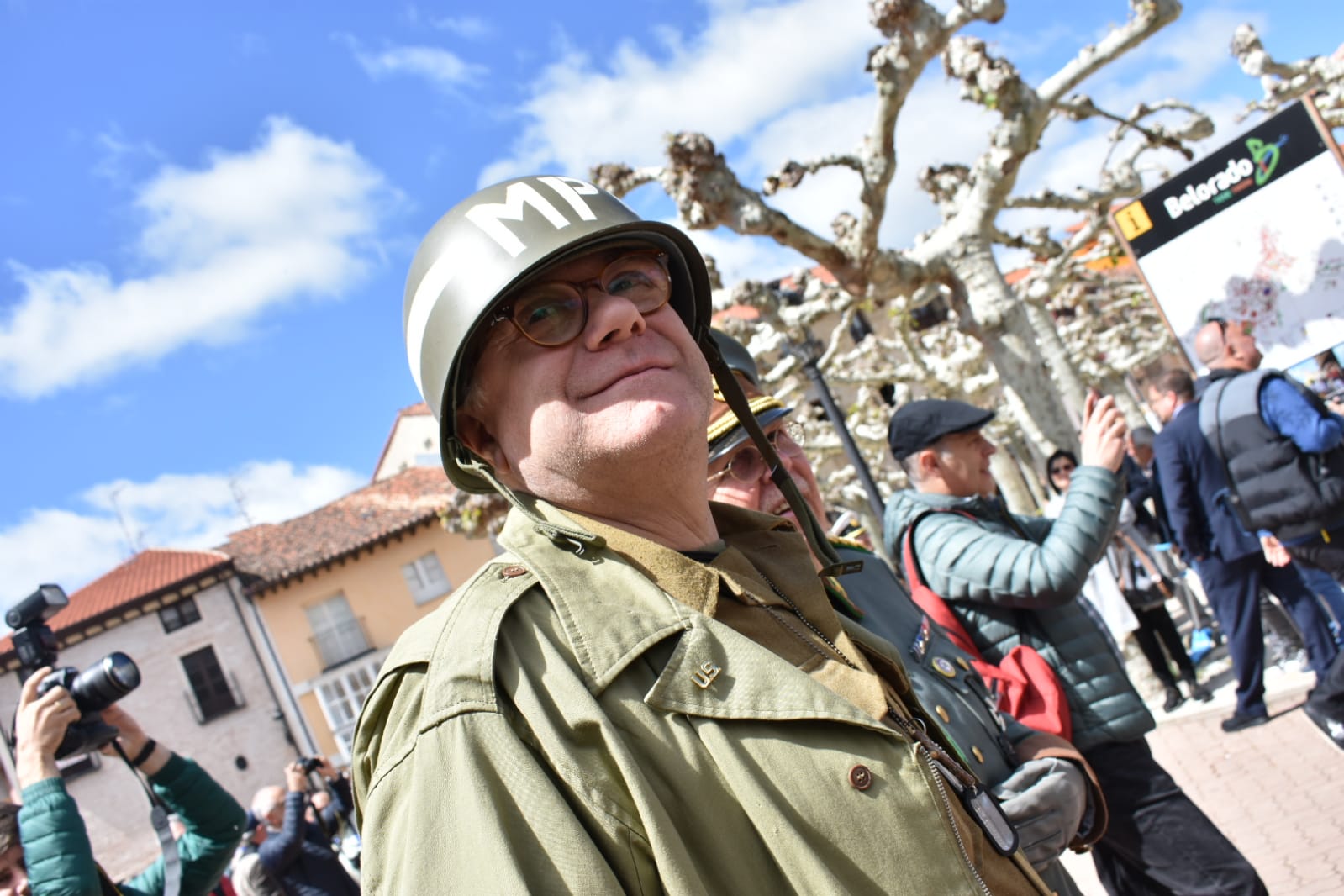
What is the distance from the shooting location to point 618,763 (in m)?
1.16

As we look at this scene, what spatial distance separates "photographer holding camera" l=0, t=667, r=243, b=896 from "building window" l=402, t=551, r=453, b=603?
30.2 meters

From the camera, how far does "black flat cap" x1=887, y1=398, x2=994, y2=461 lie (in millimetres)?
3551

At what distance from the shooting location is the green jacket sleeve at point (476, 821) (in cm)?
103

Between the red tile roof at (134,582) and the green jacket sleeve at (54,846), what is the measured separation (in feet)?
105

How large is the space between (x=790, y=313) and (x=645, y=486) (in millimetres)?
Result: 8565

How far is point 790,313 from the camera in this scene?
32.8ft

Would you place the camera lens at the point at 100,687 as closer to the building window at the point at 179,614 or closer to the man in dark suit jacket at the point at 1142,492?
the man in dark suit jacket at the point at 1142,492

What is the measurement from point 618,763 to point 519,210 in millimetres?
946

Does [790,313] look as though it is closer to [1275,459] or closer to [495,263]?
[1275,459]

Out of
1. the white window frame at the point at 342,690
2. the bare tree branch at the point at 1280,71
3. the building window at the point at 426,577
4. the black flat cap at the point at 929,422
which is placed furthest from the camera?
the building window at the point at 426,577

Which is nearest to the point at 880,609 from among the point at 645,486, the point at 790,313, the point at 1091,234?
the point at 645,486

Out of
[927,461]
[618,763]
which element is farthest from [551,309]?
[927,461]

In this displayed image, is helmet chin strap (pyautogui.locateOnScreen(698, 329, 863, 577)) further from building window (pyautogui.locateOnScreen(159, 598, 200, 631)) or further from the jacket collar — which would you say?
building window (pyautogui.locateOnScreen(159, 598, 200, 631))

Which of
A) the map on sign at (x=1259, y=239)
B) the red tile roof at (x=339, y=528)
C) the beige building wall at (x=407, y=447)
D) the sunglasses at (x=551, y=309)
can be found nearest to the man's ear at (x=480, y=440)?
the sunglasses at (x=551, y=309)
